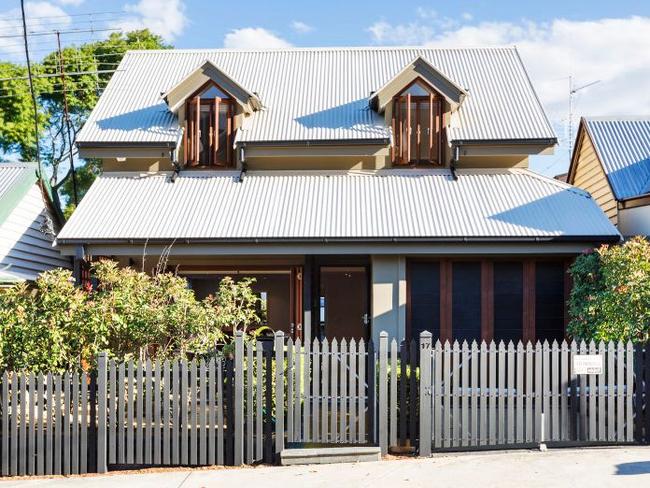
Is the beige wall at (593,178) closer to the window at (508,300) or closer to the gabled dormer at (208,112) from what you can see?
the window at (508,300)

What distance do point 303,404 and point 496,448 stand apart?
267 cm

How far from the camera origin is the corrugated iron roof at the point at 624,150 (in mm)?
16062

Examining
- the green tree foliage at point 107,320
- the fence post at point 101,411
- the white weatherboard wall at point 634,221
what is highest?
the white weatherboard wall at point 634,221

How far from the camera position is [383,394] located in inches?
358

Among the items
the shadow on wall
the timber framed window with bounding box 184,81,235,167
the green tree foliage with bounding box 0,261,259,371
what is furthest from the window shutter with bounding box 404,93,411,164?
the shadow on wall

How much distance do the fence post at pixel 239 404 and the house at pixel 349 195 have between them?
15.8ft

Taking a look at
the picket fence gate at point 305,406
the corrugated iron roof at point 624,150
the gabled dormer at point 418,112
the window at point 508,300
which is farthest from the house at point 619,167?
the picket fence gate at point 305,406

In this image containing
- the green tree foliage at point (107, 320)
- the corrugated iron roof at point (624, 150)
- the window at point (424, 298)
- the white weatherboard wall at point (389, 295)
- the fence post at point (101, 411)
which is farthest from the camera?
the corrugated iron roof at point (624, 150)

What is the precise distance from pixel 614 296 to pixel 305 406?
533 centimetres

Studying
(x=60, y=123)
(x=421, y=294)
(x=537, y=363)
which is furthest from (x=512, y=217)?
(x=60, y=123)

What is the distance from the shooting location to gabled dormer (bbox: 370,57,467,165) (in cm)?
1595

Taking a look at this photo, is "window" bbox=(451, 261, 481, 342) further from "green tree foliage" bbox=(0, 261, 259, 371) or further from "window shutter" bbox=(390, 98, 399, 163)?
"green tree foliage" bbox=(0, 261, 259, 371)

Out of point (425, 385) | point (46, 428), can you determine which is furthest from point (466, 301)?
point (46, 428)

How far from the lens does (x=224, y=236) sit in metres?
13.6
